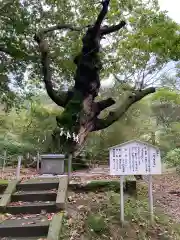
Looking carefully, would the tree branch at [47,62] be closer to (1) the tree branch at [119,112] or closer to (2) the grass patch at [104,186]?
(1) the tree branch at [119,112]

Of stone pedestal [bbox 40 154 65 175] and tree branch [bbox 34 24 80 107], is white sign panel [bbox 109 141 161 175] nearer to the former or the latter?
stone pedestal [bbox 40 154 65 175]

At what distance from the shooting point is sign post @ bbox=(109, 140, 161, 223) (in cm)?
542

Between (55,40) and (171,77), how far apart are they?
12968 millimetres

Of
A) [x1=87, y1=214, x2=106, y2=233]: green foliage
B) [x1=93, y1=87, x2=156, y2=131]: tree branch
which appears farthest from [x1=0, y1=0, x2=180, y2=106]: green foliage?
[x1=87, y1=214, x2=106, y2=233]: green foliage

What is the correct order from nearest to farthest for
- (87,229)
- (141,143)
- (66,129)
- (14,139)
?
(87,229)
(141,143)
(66,129)
(14,139)

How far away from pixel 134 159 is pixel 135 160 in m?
0.02

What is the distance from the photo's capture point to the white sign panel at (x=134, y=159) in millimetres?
5418

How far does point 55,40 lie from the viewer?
1307 cm

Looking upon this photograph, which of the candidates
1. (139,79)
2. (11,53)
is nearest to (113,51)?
(139,79)

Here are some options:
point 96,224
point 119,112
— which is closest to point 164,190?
point 119,112

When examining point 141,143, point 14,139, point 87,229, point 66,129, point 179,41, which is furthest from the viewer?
point 14,139

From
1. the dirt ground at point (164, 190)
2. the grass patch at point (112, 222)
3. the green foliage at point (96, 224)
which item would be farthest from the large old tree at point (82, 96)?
the green foliage at point (96, 224)

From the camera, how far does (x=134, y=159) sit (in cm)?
548

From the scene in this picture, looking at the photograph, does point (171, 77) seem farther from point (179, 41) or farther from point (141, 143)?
point (141, 143)
